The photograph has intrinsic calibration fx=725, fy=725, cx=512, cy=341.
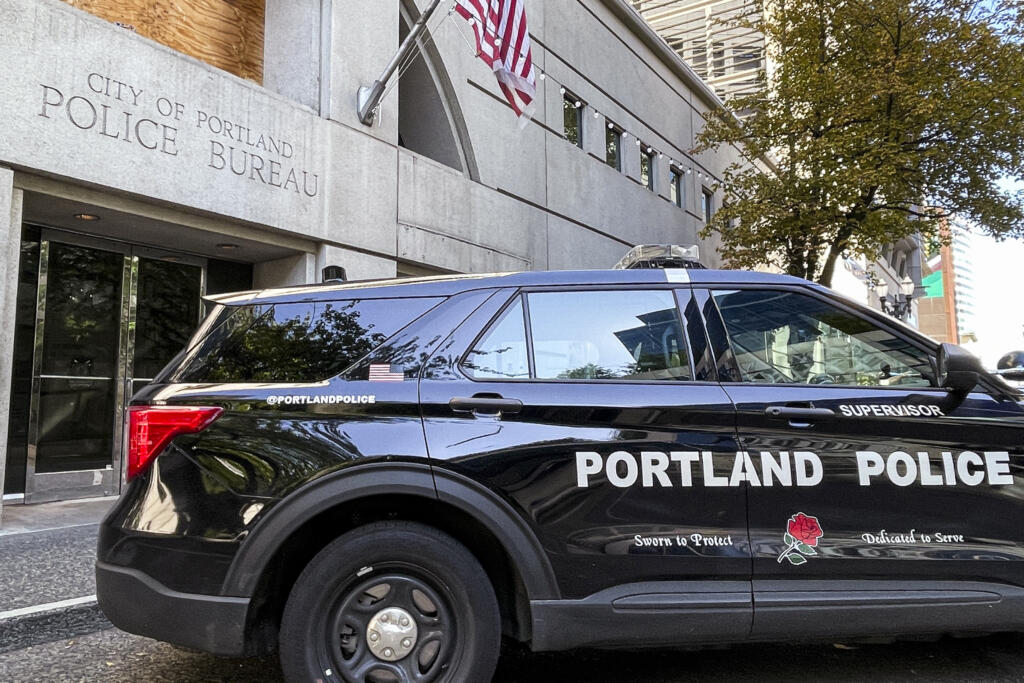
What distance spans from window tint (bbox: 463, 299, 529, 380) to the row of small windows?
12.9 meters

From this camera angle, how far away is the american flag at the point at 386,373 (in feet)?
9.26

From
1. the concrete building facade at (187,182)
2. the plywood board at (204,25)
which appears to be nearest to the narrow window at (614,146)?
the concrete building facade at (187,182)

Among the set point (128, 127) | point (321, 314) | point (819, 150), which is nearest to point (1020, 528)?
point (321, 314)

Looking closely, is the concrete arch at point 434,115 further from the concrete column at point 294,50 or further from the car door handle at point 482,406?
the car door handle at point 482,406

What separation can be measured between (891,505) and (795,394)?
55cm

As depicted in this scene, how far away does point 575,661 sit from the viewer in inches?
138

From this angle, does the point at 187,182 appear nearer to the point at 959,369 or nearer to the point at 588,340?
the point at 588,340

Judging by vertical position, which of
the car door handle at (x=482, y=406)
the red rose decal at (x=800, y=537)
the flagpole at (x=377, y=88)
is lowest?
the red rose decal at (x=800, y=537)

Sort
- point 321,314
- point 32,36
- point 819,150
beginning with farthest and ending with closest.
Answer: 1. point 819,150
2. point 32,36
3. point 321,314

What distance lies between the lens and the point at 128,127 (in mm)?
7062

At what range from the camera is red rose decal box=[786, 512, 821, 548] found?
278 cm

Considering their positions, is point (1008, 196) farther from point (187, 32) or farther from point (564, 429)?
point (564, 429)

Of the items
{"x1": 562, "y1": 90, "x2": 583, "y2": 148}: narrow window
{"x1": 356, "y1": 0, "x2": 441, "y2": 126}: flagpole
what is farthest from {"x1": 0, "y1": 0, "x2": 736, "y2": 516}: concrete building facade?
{"x1": 562, "y1": 90, "x2": 583, "y2": 148}: narrow window

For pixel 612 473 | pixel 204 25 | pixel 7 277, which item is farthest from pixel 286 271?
pixel 612 473
